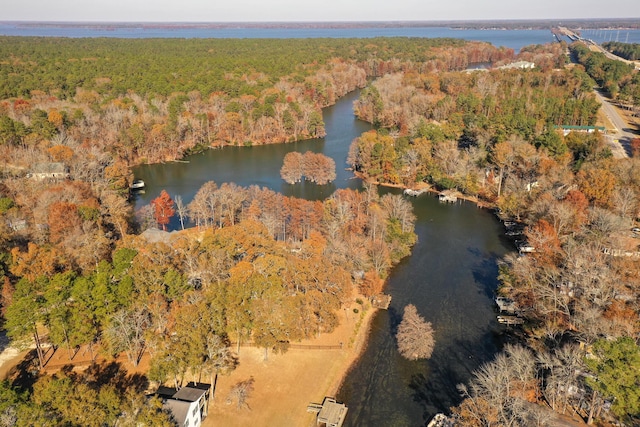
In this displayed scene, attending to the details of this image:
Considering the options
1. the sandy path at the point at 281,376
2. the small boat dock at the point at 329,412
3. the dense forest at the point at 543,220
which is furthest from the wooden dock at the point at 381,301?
the small boat dock at the point at 329,412

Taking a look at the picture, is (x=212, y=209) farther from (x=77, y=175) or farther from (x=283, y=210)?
(x=77, y=175)

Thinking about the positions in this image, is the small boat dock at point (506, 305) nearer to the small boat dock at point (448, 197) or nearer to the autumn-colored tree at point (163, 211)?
the small boat dock at point (448, 197)

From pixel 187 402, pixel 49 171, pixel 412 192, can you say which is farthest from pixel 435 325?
pixel 49 171

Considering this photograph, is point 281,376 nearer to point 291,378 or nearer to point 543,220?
point 291,378

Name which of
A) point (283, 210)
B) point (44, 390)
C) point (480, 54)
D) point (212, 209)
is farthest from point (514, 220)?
point (480, 54)

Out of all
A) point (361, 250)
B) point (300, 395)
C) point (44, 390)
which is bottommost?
point (300, 395)

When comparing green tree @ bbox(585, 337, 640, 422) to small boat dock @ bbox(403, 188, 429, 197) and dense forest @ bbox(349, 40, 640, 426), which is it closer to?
dense forest @ bbox(349, 40, 640, 426)
